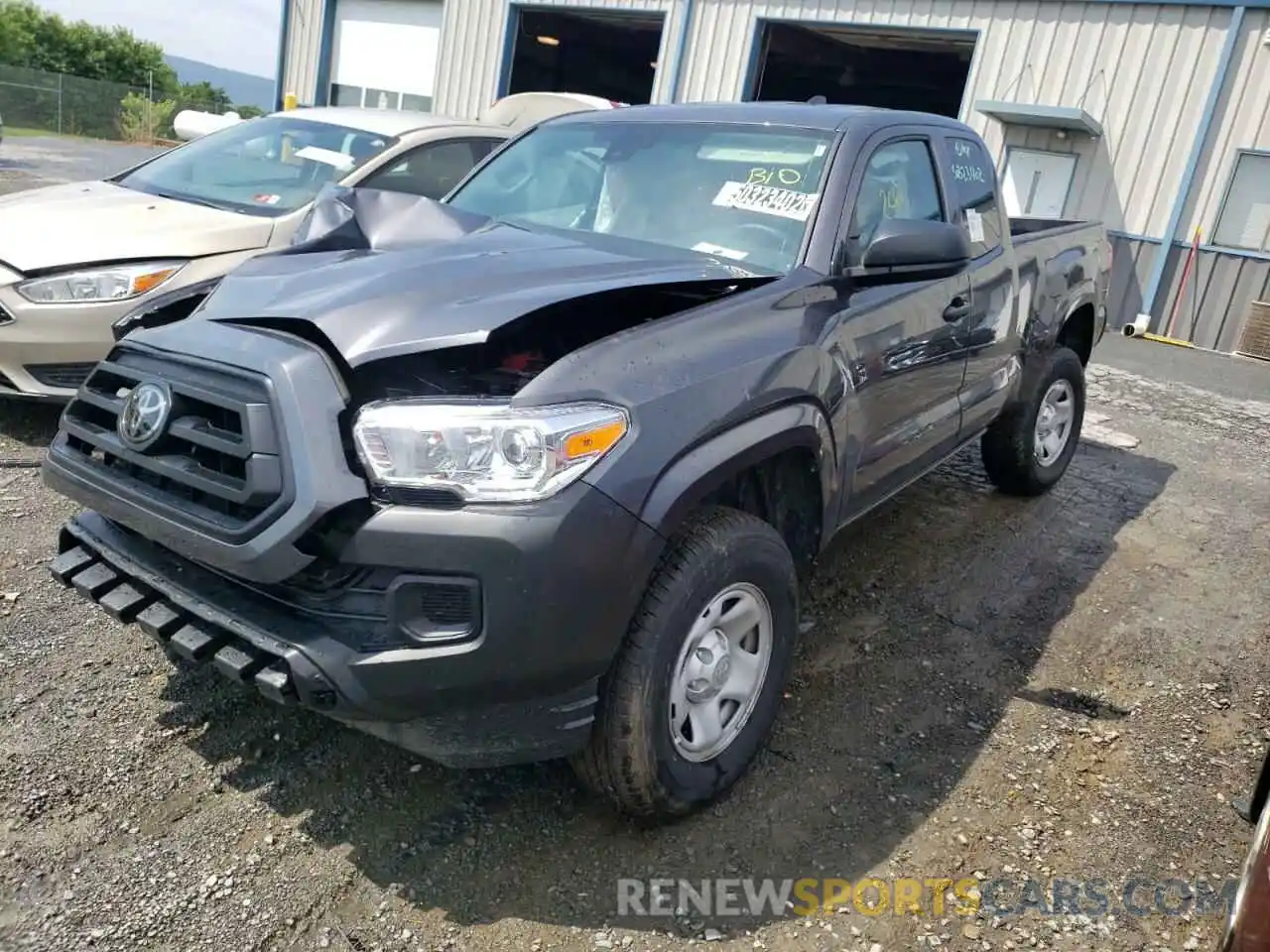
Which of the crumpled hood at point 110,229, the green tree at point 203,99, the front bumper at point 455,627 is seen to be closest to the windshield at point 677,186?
the front bumper at point 455,627

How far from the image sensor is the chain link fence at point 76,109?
31797 millimetres

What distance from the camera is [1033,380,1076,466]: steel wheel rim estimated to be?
5258mm

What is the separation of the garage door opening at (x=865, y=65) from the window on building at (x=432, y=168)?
9.62 metres

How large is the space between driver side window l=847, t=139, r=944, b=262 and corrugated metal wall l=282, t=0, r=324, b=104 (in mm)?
19307

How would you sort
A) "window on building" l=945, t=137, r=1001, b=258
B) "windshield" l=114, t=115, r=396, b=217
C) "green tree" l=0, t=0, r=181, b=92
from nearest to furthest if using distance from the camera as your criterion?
"window on building" l=945, t=137, r=1001, b=258, "windshield" l=114, t=115, r=396, b=217, "green tree" l=0, t=0, r=181, b=92

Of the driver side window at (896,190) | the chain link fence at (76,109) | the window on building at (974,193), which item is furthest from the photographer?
the chain link fence at (76,109)

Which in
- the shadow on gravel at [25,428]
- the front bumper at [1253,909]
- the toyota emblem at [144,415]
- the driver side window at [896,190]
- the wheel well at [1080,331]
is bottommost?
the shadow on gravel at [25,428]

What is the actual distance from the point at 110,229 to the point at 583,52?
17.8 meters

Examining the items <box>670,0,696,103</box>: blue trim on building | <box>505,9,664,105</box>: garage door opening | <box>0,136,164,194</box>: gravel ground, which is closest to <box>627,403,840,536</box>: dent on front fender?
<box>0,136,164,194</box>: gravel ground

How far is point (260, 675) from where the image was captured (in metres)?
2.12

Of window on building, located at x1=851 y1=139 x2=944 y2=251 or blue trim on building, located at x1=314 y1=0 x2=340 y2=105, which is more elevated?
blue trim on building, located at x1=314 y1=0 x2=340 y2=105

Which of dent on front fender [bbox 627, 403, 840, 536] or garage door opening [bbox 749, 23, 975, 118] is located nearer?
dent on front fender [bbox 627, 403, 840, 536]

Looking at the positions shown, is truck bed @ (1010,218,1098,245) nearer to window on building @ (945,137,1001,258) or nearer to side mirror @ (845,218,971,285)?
window on building @ (945,137,1001,258)

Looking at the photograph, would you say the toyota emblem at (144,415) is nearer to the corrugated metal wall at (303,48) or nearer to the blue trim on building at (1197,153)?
the blue trim on building at (1197,153)
